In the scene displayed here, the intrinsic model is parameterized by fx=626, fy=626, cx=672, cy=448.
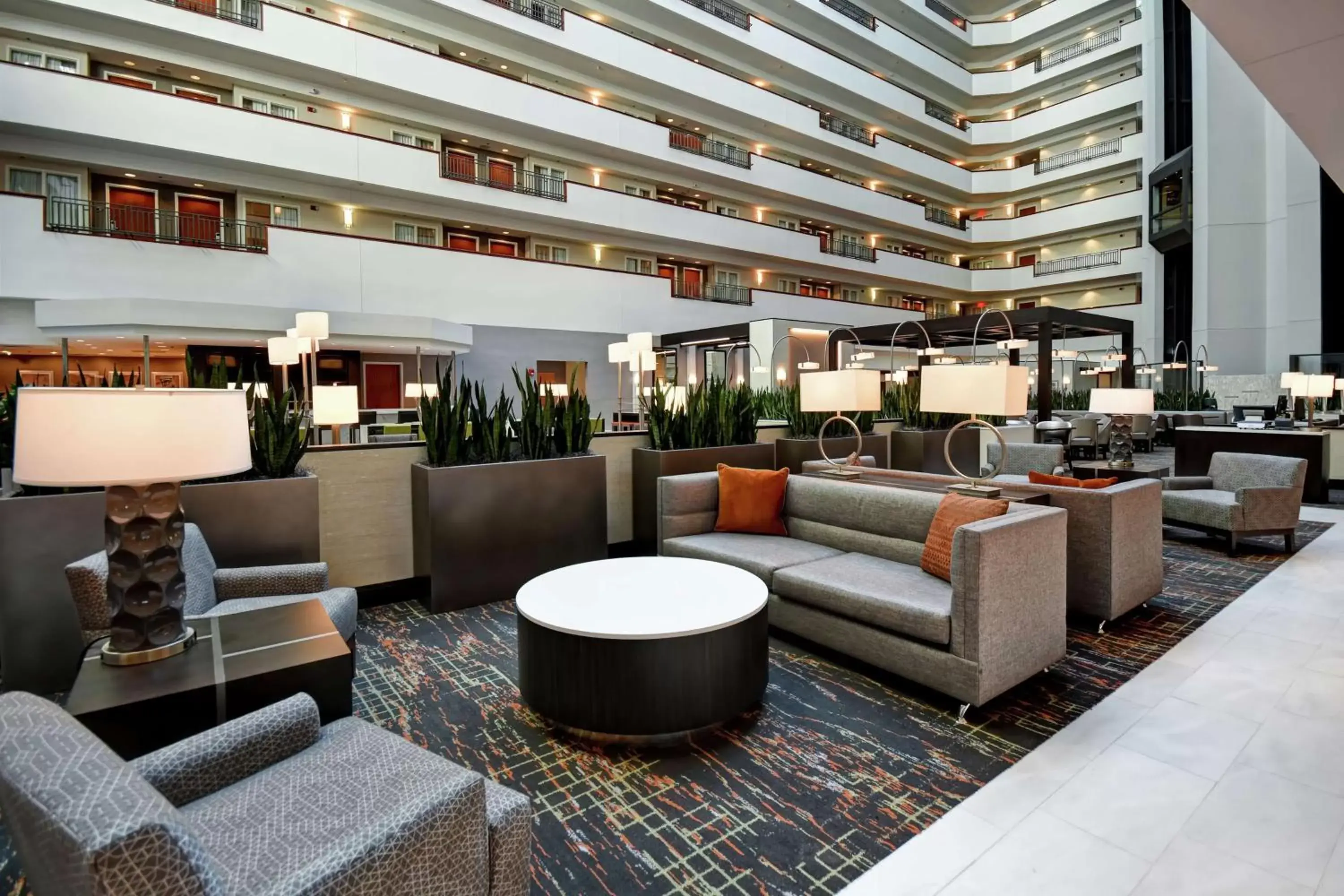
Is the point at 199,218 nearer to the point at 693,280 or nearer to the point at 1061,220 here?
the point at 693,280

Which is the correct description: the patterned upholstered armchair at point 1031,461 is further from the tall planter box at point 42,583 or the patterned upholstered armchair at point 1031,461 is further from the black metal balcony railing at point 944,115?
the black metal balcony railing at point 944,115

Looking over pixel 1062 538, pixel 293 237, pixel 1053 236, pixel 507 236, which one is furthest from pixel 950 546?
pixel 1053 236

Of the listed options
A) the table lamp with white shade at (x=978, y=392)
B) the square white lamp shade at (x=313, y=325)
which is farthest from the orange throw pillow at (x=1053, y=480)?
the square white lamp shade at (x=313, y=325)

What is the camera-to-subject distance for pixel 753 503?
12.3ft

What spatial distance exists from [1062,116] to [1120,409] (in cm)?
1945

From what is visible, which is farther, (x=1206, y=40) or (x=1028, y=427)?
(x=1206, y=40)

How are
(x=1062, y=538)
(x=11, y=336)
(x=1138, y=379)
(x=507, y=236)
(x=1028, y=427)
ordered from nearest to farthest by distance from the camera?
(x=1062, y=538) → (x=11, y=336) → (x=1028, y=427) → (x=507, y=236) → (x=1138, y=379)

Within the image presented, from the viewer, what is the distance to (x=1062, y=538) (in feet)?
8.71

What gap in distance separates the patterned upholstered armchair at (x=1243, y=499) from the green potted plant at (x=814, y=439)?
2397 millimetres

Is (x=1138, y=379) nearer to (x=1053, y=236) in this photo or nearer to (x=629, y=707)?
(x=1053, y=236)

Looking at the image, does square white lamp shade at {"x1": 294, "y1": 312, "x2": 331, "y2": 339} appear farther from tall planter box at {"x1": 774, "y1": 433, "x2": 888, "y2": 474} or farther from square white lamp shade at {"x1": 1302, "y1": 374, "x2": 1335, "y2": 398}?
square white lamp shade at {"x1": 1302, "y1": 374, "x2": 1335, "y2": 398}

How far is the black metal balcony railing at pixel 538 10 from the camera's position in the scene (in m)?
11.7

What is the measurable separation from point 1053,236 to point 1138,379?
545 centimetres

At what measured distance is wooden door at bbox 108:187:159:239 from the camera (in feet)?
30.5
